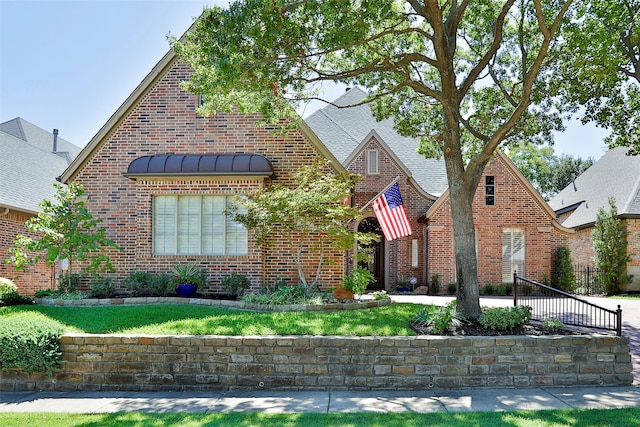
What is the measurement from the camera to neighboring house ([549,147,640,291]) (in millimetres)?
20922

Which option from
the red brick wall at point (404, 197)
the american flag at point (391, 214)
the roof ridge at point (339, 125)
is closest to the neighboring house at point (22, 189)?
the american flag at point (391, 214)

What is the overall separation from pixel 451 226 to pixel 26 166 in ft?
57.8

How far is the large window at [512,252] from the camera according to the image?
1978cm

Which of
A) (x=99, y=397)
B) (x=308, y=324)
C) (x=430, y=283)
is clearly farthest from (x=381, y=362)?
(x=430, y=283)

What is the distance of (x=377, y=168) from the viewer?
2048cm

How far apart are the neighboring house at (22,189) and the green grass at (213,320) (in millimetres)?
6664

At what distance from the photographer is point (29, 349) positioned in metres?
7.61

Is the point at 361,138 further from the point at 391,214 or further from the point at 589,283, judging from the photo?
the point at 589,283

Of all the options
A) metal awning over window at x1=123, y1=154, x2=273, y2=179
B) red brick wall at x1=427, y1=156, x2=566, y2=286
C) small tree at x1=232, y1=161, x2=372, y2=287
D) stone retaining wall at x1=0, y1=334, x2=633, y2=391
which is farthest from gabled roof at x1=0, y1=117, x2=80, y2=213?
red brick wall at x1=427, y1=156, x2=566, y2=286

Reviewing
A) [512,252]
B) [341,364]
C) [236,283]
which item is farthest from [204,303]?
[512,252]

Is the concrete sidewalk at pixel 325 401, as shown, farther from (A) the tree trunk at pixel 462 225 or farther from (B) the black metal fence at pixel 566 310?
(A) the tree trunk at pixel 462 225

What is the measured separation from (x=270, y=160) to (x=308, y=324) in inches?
226

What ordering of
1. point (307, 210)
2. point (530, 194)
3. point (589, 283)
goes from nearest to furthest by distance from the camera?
point (307, 210), point (530, 194), point (589, 283)

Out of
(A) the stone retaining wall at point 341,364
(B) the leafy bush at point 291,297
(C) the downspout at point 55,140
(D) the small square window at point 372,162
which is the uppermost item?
(C) the downspout at point 55,140
